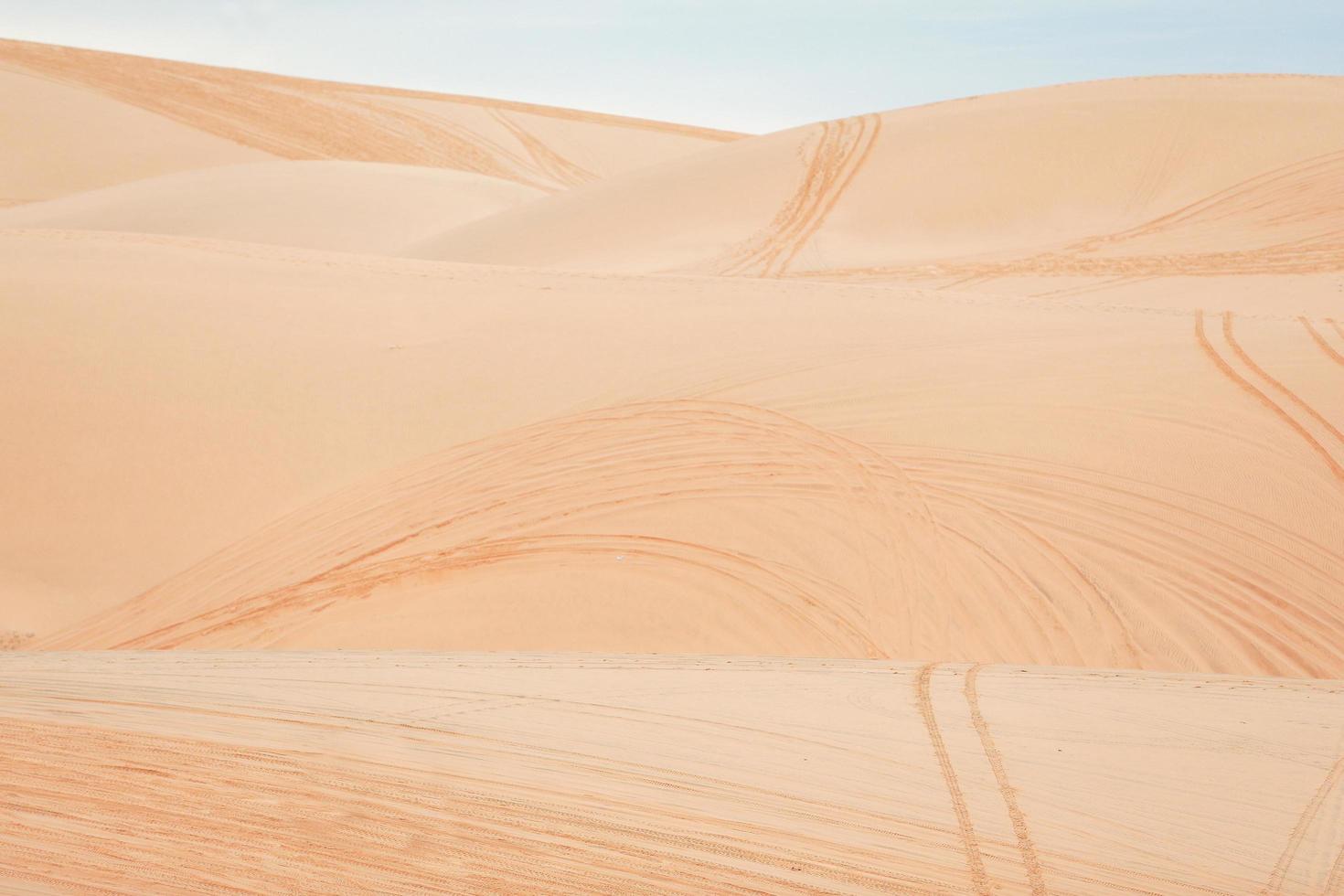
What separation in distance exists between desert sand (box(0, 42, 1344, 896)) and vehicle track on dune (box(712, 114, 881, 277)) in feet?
10.4

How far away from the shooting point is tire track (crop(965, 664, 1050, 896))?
3.14 m

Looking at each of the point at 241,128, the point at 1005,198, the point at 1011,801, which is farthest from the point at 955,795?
the point at 241,128

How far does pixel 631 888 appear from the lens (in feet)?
9.89

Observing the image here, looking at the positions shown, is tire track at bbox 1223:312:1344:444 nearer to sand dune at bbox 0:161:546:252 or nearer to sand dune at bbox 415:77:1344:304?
sand dune at bbox 415:77:1344:304

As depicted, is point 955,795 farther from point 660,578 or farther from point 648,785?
point 660,578

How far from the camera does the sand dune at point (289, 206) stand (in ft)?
82.0

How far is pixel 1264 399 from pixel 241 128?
35.9 m

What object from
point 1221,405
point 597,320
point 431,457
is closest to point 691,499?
point 431,457

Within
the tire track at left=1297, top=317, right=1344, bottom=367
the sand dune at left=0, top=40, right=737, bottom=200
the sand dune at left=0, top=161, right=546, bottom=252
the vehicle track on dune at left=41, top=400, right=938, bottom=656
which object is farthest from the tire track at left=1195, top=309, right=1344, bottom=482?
the sand dune at left=0, top=40, right=737, bottom=200

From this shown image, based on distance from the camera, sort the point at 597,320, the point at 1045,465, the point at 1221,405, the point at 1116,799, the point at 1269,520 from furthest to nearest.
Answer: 1. the point at 597,320
2. the point at 1221,405
3. the point at 1045,465
4. the point at 1269,520
5. the point at 1116,799

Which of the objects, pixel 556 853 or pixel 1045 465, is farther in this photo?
pixel 1045 465

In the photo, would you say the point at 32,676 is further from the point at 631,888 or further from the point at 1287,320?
the point at 1287,320

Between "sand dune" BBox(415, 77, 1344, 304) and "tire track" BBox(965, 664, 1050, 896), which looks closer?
"tire track" BBox(965, 664, 1050, 896)

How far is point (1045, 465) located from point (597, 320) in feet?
14.5
